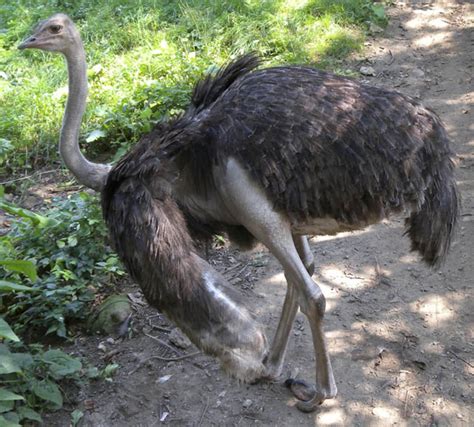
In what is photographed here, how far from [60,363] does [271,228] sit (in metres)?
1.21

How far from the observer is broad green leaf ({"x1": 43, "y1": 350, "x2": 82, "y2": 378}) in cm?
338

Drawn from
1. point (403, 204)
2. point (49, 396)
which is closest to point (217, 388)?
point (49, 396)

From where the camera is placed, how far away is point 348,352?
3764mm

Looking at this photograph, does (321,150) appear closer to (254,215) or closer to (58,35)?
(254,215)

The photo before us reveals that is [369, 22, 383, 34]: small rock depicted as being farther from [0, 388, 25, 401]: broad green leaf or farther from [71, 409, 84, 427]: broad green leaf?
[0, 388, 25, 401]: broad green leaf

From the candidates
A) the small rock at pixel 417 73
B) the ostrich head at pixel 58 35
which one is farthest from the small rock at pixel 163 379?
the small rock at pixel 417 73

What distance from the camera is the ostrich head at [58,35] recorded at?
345cm

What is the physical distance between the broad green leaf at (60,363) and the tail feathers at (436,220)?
1.61 m

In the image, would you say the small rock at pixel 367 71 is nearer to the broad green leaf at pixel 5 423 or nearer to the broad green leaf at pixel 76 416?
the broad green leaf at pixel 76 416

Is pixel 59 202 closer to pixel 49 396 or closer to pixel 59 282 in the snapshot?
pixel 59 282

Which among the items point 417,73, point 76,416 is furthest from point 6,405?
point 417,73

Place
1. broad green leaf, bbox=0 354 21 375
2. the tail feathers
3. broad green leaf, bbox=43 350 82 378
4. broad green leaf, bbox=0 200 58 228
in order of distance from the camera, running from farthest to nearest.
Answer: broad green leaf, bbox=0 200 58 228 → broad green leaf, bbox=43 350 82 378 → the tail feathers → broad green leaf, bbox=0 354 21 375

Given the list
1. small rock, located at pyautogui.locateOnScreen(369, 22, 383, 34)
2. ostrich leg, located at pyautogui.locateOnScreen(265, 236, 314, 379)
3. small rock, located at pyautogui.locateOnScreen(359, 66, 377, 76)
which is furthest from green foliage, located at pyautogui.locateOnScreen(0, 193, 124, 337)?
small rock, located at pyautogui.locateOnScreen(369, 22, 383, 34)

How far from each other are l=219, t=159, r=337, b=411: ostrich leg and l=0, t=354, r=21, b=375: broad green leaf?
1081 mm
